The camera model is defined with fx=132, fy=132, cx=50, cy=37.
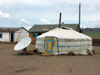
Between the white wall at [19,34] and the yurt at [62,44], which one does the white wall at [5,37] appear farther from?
the yurt at [62,44]

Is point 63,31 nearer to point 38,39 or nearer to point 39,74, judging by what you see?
point 38,39

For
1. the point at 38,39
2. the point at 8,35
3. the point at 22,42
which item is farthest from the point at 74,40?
the point at 8,35

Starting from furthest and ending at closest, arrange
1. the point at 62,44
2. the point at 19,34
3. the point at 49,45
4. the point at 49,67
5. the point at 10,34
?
the point at 19,34 < the point at 10,34 < the point at 49,45 < the point at 62,44 < the point at 49,67

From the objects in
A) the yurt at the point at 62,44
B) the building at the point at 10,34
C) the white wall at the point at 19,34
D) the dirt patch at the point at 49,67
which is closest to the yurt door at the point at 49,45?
the yurt at the point at 62,44

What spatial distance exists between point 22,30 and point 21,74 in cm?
2124

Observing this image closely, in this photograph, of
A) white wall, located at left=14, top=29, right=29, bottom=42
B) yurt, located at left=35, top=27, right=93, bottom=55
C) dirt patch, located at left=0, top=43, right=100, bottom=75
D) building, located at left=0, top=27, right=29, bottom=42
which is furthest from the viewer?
white wall, located at left=14, top=29, right=29, bottom=42

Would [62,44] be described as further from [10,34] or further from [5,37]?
[5,37]

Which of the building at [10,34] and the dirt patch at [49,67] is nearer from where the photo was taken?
the dirt patch at [49,67]

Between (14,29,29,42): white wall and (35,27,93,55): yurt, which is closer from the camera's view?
(35,27,93,55): yurt

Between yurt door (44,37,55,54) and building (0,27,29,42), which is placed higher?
building (0,27,29,42)

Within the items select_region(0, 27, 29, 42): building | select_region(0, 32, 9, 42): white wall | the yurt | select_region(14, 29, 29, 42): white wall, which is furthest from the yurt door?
select_region(0, 32, 9, 42): white wall

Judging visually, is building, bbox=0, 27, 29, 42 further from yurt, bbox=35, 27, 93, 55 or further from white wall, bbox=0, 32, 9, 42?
yurt, bbox=35, 27, 93, 55

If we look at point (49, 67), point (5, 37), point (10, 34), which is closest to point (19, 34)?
point (10, 34)

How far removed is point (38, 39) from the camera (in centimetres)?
1095
